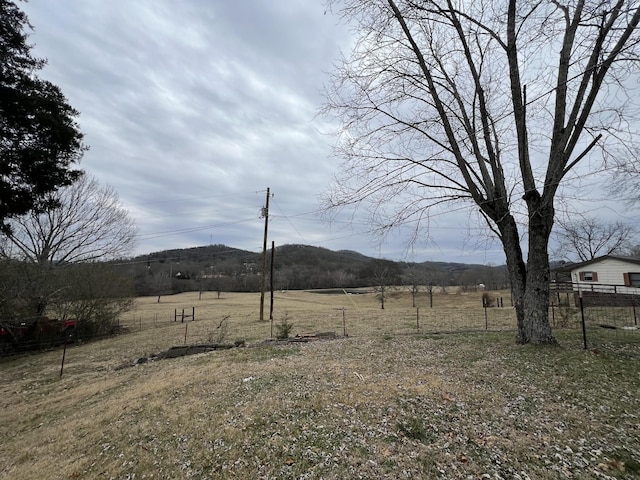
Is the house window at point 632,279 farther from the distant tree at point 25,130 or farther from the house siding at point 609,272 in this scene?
the distant tree at point 25,130

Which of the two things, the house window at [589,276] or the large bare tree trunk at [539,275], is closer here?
the large bare tree trunk at [539,275]

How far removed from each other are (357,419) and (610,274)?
101 feet

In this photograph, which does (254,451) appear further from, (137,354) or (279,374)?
(137,354)

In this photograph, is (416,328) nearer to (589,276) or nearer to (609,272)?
(609,272)

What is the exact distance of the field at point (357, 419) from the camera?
3.56 m

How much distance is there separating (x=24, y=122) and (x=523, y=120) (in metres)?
11.7

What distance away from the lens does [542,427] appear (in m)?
4.09

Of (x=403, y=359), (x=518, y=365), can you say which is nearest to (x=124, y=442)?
(x=403, y=359)

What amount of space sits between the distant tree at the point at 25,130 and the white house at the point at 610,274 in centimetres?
2943

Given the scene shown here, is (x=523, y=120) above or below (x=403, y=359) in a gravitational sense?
above

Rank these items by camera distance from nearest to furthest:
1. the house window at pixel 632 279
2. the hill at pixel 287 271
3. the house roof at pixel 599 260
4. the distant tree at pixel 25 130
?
the distant tree at pixel 25 130, the house window at pixel 632 279, the house roof at pixel 599 260, the hill at pixel 287 271

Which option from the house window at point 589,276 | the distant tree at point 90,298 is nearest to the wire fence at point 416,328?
the distant tree at point 90,298

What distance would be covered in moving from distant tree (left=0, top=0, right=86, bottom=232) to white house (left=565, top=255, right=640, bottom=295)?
96.6ft

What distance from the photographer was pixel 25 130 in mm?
7266
